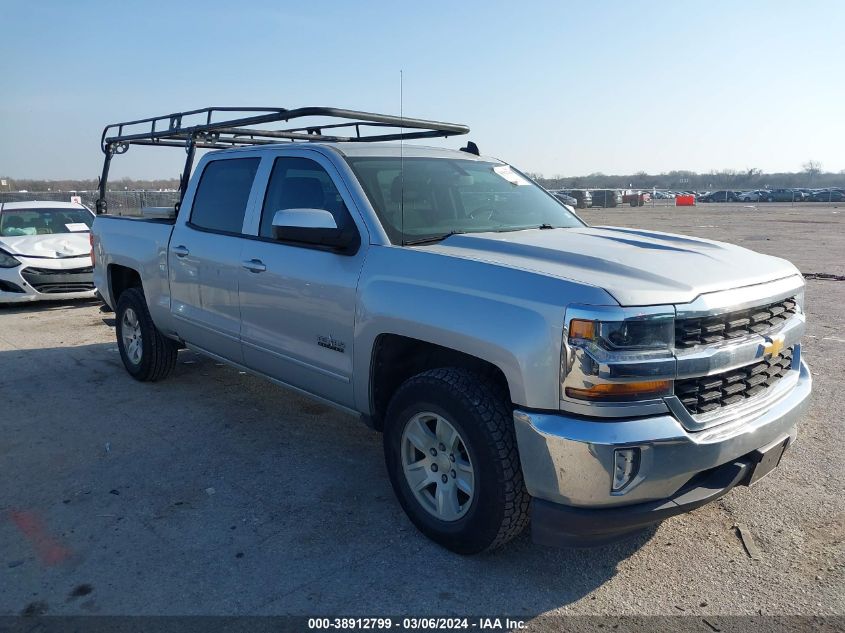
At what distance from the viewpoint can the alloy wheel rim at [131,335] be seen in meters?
6.08

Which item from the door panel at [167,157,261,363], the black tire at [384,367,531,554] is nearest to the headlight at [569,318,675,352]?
the black tire at [384,367,531,554]

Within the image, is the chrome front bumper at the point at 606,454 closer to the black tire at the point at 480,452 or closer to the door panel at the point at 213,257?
the black tire at the point at 480,452

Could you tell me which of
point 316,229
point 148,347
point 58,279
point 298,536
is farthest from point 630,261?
point 58,279

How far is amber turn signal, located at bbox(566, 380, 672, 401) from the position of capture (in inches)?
105

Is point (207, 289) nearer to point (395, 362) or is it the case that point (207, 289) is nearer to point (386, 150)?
point (386, 150)

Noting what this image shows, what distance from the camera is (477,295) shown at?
119 inches

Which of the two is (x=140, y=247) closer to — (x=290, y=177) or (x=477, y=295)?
(x=290, y=177)

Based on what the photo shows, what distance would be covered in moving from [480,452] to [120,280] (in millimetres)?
4753

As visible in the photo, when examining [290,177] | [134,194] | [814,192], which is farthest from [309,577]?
[814,192]

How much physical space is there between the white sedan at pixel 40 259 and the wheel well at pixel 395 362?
25.7 ft

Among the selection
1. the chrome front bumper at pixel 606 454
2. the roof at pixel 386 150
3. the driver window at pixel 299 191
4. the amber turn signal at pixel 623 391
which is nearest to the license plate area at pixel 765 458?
the chrome front bumper at pixel 606 454

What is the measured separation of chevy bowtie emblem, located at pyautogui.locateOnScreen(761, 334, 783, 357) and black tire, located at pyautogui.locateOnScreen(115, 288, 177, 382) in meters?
4.59

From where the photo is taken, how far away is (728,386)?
297cm

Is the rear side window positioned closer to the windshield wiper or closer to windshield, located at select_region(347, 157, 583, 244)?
windshield, located at select_region(347, 157, 583, 244)
